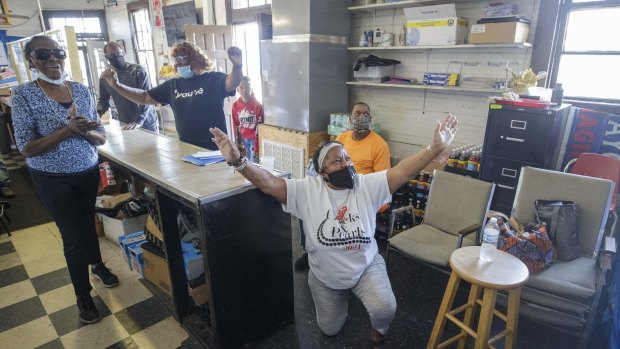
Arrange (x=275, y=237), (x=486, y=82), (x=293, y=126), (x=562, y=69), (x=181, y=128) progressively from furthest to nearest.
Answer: (x=293, y=126), (x=486, y=82), (x=562, y=69), (x=181, y=128), (x=275, y=237)

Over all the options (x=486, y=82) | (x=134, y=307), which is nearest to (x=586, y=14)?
(x=486, y=82)

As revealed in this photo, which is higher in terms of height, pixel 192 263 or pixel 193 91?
pixel 193 91

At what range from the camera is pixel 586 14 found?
2744 mm

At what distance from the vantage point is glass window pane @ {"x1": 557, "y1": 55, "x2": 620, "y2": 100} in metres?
2.72

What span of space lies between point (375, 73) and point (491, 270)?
2.53 metres

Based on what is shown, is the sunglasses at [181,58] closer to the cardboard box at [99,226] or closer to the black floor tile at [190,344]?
the cardboard box at [99,226]

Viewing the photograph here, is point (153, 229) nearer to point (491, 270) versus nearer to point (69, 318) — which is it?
point (69, 318)

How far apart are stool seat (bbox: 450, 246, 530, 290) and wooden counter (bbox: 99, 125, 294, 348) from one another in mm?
892

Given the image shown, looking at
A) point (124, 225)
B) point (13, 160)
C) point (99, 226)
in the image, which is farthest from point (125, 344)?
point (13, 160)

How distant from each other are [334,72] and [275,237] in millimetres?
2565

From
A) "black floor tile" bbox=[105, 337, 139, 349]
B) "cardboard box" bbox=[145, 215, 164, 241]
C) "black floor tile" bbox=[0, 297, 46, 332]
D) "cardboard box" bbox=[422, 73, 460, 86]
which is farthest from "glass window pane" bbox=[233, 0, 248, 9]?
"black floor tile" bbox=[105, 337, 139, 349]

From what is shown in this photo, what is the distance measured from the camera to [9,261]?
2820 mm

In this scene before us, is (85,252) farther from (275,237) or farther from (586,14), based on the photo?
(586,14)

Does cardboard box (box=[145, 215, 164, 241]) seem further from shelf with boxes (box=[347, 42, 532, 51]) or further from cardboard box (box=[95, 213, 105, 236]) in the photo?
shelf with boxes (box=[347, 42, 532, 51])
